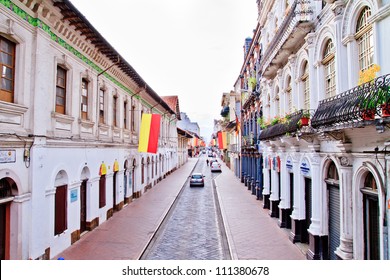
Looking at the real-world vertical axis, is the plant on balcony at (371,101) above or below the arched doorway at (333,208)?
above

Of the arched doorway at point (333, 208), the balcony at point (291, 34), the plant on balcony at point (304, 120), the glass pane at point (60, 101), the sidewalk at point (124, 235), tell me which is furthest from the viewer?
the glass pane at point (60, 101)

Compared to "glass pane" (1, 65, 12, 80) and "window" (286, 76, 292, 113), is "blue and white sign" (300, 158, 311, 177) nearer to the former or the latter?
"window" (286, 76, 292, 113)

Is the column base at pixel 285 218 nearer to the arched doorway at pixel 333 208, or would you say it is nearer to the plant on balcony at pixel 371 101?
the arched doorway at pixel 333 208

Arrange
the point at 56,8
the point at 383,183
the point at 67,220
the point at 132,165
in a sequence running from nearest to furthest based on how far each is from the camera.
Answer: the point at 383,183 → the point at 56,8 → the point at 67,220 → the point at 132,165

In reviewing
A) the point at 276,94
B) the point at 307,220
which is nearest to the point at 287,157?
the point at 307,220

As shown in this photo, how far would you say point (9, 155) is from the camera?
7684 mm

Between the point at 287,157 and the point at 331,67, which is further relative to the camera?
the point at 287,157

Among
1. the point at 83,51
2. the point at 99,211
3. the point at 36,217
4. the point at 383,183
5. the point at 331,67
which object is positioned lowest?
the point at 99,211

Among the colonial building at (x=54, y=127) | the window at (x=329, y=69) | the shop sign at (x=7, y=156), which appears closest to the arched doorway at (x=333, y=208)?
the window at (x=329, y=69)

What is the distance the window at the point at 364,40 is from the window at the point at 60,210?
9.93 meters

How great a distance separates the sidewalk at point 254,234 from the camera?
1016 centimetres

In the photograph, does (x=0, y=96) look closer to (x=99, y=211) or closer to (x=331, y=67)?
(x=99, y=211)

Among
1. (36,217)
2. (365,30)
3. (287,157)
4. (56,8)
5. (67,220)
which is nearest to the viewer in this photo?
(365,30)

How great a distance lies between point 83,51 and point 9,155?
19.2ft
